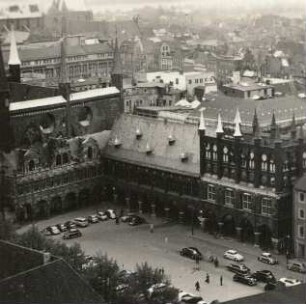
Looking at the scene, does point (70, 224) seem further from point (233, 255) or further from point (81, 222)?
point (233, 255)

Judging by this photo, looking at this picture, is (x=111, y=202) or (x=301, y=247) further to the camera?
(x=111, y=202)

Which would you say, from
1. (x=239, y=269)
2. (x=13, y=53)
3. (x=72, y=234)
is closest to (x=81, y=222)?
(x=72, y=234)

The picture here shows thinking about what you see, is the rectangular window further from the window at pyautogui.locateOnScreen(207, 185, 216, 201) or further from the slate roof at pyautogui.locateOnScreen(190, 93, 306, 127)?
the slate roof at pyautogui.locateOnScreen(190, 93, 306, 127)

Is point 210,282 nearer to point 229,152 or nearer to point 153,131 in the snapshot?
point 229,152

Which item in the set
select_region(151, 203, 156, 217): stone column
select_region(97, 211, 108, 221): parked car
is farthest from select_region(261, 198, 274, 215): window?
select_region(97, 211, 108, 221): parked car

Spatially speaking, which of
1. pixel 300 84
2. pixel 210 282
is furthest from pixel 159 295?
pixel 300 84

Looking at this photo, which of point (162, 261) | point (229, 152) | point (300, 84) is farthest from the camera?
point (300, 84)

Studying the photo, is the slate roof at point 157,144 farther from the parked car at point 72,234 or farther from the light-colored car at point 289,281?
the light-colored car at point 289,281
